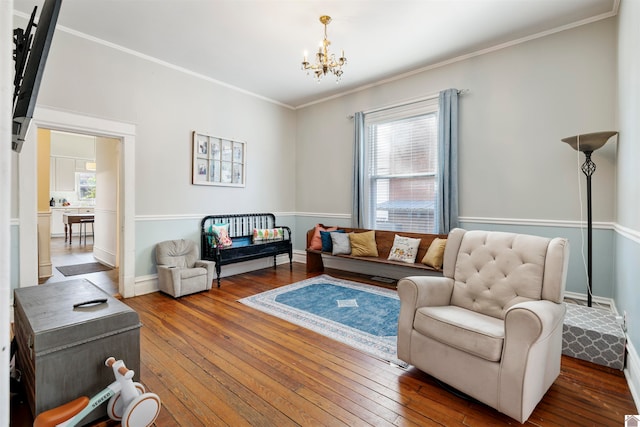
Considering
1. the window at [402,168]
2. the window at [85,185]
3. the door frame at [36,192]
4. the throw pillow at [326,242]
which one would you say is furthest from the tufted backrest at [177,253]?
the window at [85,185]

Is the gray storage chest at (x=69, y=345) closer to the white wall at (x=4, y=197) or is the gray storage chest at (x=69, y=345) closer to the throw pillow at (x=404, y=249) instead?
the white wall at (x=4, y=197)

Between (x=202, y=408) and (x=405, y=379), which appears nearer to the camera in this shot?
(x=202, y=408)

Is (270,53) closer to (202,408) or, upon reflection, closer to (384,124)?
(384,124)

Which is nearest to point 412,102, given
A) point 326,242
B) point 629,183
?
point 326,242

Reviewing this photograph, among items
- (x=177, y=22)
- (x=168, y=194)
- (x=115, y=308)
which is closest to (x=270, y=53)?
(x=177, y=22)

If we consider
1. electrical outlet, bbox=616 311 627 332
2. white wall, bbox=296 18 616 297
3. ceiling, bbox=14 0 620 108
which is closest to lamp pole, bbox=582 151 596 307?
white wall, bbox=296 18 616 297

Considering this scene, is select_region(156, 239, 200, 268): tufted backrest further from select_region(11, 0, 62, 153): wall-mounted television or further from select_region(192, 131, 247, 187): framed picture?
select_region(11, 0, 62, 153): wall-mounted television

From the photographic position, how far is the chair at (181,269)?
12.0ft

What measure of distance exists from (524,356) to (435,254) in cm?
218

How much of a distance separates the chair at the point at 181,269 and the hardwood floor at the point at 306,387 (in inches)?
35.4

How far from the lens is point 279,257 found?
5.68 metres

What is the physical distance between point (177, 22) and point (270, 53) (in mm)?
1070

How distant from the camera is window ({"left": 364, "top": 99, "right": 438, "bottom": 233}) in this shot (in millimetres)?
4250

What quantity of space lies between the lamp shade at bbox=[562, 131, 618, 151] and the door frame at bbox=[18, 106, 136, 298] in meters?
4.76
